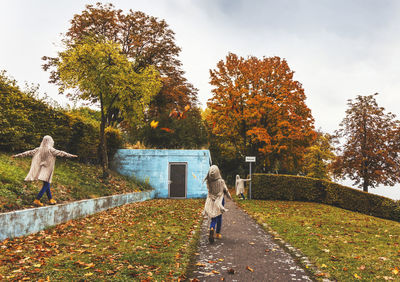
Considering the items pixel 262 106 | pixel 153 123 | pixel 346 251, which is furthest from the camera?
pixel 153 123

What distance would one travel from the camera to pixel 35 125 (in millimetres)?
10938

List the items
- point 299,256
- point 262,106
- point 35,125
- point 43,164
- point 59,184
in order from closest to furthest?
point 299,256, point 43,164, point 59,184, point 35,125, point 262,106

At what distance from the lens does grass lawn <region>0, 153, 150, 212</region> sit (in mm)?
6875

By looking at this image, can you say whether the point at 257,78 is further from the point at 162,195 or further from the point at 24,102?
Result: the point at 24,102

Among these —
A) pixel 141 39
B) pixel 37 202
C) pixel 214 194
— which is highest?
pixel 141 39

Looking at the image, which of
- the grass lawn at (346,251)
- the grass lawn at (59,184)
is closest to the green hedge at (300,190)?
the grass lawn at (59,184)

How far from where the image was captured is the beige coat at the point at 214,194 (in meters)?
6.56

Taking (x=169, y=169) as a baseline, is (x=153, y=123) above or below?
above

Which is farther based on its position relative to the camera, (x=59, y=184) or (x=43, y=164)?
(x=59, y=184)

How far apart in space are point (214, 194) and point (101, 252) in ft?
9.73

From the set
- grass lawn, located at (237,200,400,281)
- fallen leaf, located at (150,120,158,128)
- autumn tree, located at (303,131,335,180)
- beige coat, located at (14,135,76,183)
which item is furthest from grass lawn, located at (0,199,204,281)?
autumn tree, located at (303,131,335,180)

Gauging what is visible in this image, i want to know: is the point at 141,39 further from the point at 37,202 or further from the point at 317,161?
the point at 317,161

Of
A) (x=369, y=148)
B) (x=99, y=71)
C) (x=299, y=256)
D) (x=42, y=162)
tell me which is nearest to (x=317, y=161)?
(x=369, y=148)

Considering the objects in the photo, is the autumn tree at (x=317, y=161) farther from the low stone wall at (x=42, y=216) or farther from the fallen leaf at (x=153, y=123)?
the low stone wall at (x=42, y=216)
